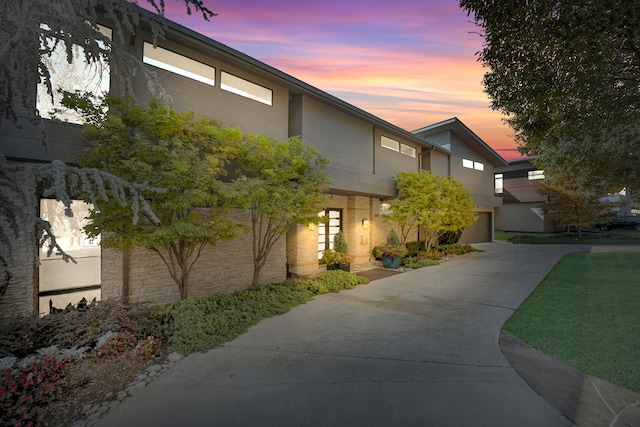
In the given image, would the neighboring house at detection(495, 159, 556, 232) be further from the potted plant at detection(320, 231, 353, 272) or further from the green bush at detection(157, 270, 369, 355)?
the green bush at detection(157, 270, 369, 355)

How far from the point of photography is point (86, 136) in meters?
5.79

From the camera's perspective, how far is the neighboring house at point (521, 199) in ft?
100

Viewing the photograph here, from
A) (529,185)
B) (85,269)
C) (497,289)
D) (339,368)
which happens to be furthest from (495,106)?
(529,185)

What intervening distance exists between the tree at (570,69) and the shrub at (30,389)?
8.82 metres

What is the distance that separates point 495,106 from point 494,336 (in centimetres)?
582

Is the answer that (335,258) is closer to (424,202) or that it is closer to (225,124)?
(424,202)

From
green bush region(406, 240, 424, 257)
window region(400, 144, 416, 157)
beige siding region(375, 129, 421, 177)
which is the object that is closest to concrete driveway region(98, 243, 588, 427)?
green bush region(406, 240, 424, 257)

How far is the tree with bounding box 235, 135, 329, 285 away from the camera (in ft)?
24.2

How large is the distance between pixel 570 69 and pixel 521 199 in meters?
30.2

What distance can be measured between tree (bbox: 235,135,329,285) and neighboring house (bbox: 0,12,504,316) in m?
1.64

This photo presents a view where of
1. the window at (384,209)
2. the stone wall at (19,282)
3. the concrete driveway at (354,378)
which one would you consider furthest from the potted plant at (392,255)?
the stone wall at (19,282)

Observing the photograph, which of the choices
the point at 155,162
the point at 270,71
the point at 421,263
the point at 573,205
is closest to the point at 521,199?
the point at 573,205

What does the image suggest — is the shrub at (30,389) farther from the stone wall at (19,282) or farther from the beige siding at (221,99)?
the beige siding at (221,99)

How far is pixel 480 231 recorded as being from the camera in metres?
25.4
